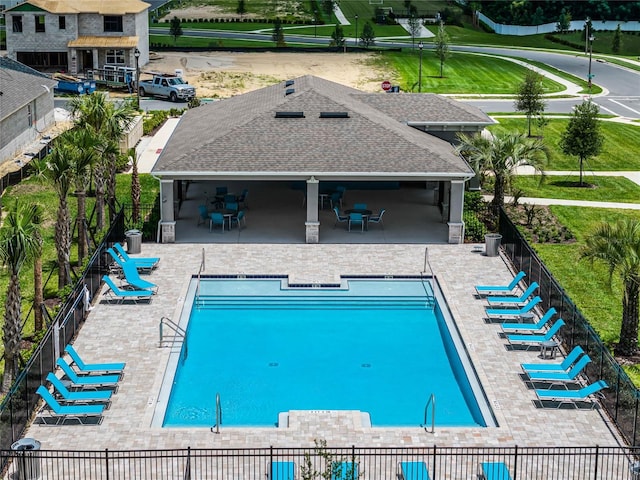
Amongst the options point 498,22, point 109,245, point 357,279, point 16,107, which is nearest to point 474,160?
point 357,279

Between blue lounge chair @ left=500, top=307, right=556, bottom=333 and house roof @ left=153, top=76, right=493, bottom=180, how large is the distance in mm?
8850

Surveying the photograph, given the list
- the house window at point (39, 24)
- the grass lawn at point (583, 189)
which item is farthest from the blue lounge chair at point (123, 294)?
the house window at point (39, 24)

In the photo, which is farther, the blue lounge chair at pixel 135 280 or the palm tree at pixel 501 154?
the palm tree at pixel 501 154

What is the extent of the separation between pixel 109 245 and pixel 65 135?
3988 mm

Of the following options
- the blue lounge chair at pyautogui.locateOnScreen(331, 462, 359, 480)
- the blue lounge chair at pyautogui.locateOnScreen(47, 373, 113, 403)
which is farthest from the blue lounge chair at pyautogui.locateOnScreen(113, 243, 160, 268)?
the blue lounge chair at pyautogui.locateOnScreen(331, 462, 359, 480)

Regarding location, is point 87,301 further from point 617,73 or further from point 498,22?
point 498,22

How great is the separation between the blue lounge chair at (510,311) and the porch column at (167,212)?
1245 centimetres

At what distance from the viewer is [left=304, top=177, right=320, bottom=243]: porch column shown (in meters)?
37.6

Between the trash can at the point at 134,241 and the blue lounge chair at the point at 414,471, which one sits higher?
the trash can at the point at 134,241

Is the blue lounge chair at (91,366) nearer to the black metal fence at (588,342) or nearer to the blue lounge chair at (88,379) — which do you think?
the blue lounge chair at (88,379)

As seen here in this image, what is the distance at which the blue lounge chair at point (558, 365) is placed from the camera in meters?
26.1

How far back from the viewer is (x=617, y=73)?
88688mm

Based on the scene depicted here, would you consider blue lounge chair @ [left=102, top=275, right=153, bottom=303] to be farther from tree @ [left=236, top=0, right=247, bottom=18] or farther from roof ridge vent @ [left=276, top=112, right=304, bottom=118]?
tree @ [left=236, top=0, right=247, bottom=18]

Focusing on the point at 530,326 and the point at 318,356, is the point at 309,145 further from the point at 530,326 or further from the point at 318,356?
the point at 530,326
